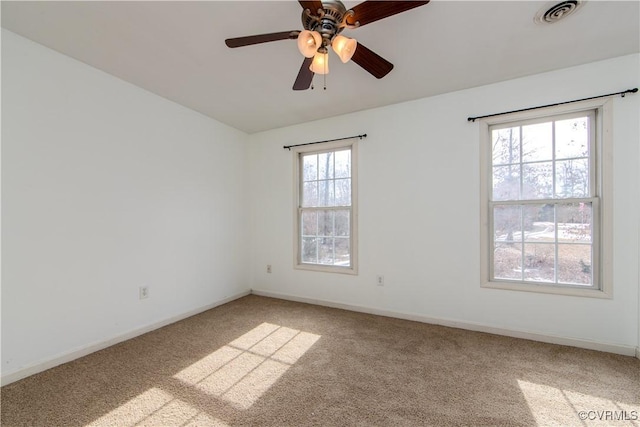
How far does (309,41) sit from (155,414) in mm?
2286

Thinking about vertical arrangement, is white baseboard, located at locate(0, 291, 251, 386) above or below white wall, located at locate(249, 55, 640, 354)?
below

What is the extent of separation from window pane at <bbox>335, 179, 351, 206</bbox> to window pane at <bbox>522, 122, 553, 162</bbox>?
5.99ft

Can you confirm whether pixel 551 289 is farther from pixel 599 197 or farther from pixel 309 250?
pixel 309 250

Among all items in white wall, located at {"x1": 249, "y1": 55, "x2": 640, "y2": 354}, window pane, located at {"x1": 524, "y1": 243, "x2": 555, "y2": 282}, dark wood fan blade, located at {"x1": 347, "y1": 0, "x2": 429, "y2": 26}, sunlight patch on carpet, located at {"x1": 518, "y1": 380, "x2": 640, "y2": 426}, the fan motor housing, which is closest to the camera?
dark wood fan blade, located at {"x1": 347, "y1": 0, "x2": 429, "y2": 26}

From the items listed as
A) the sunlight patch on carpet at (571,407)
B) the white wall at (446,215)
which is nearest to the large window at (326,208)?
the white wall at (446,215)

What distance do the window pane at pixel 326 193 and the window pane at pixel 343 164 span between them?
0.16 meters

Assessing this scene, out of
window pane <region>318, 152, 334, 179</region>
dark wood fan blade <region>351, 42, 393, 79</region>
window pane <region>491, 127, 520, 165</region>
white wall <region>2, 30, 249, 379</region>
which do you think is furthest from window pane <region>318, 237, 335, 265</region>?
dark wood fan blade <region>351, 42, 393, 79</region>

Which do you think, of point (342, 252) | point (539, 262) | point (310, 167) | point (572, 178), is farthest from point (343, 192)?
point (572, 178)

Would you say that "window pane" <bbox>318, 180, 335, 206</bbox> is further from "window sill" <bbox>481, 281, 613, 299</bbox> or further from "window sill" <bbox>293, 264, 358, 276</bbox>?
"window sill" <bbox>481, 281, 613, 299</bbox>

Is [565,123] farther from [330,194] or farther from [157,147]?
[157,147]

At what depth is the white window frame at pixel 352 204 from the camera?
11.1 feet

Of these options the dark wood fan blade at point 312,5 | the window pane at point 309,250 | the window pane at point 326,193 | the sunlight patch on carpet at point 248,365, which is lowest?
the sunlight patch on carpet at point 248,365

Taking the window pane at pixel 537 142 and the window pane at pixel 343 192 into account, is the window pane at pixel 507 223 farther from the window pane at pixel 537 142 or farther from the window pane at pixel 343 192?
the window pane at pixel 343 192

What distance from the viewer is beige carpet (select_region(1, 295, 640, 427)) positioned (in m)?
1.60
